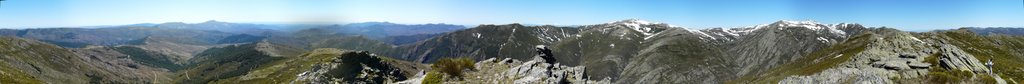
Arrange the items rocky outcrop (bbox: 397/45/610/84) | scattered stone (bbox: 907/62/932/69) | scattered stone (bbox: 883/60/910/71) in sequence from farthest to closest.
Answer: scattered stone (bbox: 907/62/932/69)
scattered stone (bbox: 883/60/910/71)
rocky outcrop (bbox: 397/45/610/84)

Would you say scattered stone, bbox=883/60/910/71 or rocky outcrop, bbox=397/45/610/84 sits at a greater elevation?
rocky outcrop, bbox=397/45/610/84

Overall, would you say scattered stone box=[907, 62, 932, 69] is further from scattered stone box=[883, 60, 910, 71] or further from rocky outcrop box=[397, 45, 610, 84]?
rocky outcrop box=[397, 45, 610, 84]

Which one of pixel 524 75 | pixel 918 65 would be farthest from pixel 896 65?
pixel 524 75

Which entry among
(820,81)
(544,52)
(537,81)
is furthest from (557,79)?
(544,52)

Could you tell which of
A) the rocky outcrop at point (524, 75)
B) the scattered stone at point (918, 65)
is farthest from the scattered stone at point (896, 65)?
the rocky outcrop at point (524, 75)

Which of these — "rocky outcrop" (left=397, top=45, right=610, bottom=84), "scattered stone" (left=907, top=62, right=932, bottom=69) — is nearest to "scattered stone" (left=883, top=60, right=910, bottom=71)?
"scattered stone" (left=907, top=62, right=932, bottom=69)

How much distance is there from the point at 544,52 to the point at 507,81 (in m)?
63.4

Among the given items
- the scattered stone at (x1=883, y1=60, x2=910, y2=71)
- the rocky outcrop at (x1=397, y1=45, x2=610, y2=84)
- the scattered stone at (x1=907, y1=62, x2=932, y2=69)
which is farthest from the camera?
the scattered stone at (x1=907, y1=62, x2=932, y2=69)

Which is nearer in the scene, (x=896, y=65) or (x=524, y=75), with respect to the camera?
(x=524, y=75)

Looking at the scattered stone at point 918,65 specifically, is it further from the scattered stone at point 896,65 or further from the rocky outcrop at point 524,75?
the rocky outcrop at point 524,75

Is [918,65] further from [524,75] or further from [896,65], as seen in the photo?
[524,75]

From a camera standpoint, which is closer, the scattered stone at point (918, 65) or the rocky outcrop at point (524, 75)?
the rocky outcrop at point (524, 75)

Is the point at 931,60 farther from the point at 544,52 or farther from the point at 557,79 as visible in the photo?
the point at 557,79

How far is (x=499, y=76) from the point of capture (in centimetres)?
6000
